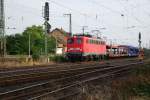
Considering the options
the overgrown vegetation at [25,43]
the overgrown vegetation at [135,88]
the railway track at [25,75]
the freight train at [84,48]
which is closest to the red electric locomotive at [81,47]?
the freight train at [84,48]

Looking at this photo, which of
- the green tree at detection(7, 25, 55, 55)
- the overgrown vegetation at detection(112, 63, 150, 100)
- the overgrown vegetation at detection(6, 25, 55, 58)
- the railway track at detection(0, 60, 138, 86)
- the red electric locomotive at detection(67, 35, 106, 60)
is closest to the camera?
the overgrown vegetation at detection(112, 63, 150, 100)

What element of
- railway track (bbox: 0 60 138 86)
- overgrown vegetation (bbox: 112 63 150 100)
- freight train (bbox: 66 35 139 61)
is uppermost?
freight train (bbox: 66 35 139 61)

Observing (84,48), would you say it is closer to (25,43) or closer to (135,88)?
(135,88)

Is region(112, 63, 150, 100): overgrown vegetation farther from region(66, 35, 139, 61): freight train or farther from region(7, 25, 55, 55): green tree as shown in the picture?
region(7, 25, 55, 55): green tree

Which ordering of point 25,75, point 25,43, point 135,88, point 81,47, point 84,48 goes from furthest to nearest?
point 25,43, point 84,48, point 81,47, point 25,75, point 135,88

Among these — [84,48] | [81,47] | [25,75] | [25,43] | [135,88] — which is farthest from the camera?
[25,43]

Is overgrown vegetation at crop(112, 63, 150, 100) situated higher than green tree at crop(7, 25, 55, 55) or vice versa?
green tree at crop(7, 25, 55, 55)

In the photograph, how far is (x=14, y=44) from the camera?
9700 cm

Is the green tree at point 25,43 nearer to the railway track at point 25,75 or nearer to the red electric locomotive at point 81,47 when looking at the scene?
the red electric locomotive at point 81,47

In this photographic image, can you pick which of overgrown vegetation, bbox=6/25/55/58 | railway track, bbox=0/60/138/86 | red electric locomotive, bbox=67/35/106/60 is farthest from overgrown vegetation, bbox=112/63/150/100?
overgrown vegetation, bbox=6/25/55/58

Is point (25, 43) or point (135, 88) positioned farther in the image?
point (25, 43)

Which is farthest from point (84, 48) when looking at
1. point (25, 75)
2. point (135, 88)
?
point (135, 88)

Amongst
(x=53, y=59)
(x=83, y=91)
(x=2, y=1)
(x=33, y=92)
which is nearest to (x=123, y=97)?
(x=83, y=91)

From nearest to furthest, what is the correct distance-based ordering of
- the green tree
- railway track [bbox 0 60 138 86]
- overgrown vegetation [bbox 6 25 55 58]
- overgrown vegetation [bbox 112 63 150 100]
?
overgrown vegetation [bbox 112 63 150 100], railway track [bbox 0 60 138 86], overgrown vegetation [bbox 6 25 55 58], the green tree
